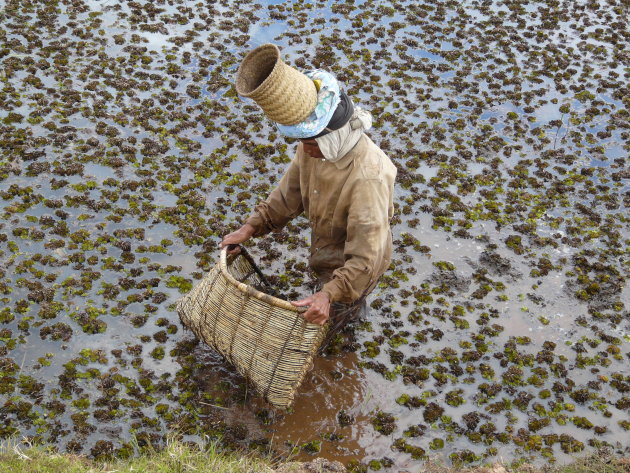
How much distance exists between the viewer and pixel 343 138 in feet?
14.7

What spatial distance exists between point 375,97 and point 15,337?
626 centimetres

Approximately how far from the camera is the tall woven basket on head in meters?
4.64

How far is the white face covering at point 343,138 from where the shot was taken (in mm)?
4430

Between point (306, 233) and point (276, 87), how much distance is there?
3613mm

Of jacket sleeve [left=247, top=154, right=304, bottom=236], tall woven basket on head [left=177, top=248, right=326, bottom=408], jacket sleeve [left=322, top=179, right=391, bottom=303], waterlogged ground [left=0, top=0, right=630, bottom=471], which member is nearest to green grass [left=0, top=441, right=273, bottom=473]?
waterlogged ground [left=0, top=0, right=630, bottom=471]

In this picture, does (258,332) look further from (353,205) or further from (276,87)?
(276,87)

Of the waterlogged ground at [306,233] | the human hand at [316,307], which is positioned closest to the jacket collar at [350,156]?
the human hand at [316,307]

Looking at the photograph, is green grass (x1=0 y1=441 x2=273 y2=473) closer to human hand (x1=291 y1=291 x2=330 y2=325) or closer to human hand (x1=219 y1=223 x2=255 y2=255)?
human hand (x1=291 y1=291 x2=330 y2=325)

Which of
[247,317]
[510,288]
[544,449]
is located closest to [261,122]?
[510,288]

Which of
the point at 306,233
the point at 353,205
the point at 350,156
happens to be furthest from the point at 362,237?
the point at 306,233

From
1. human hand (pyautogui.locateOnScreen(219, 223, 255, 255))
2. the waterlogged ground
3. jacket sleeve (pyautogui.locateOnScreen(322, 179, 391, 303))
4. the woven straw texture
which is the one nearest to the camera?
the woven straw texture

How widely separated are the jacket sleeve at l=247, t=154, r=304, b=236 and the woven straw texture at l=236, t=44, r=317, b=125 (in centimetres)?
111

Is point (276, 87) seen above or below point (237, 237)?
above

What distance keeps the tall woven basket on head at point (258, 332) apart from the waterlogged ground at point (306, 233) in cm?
68
